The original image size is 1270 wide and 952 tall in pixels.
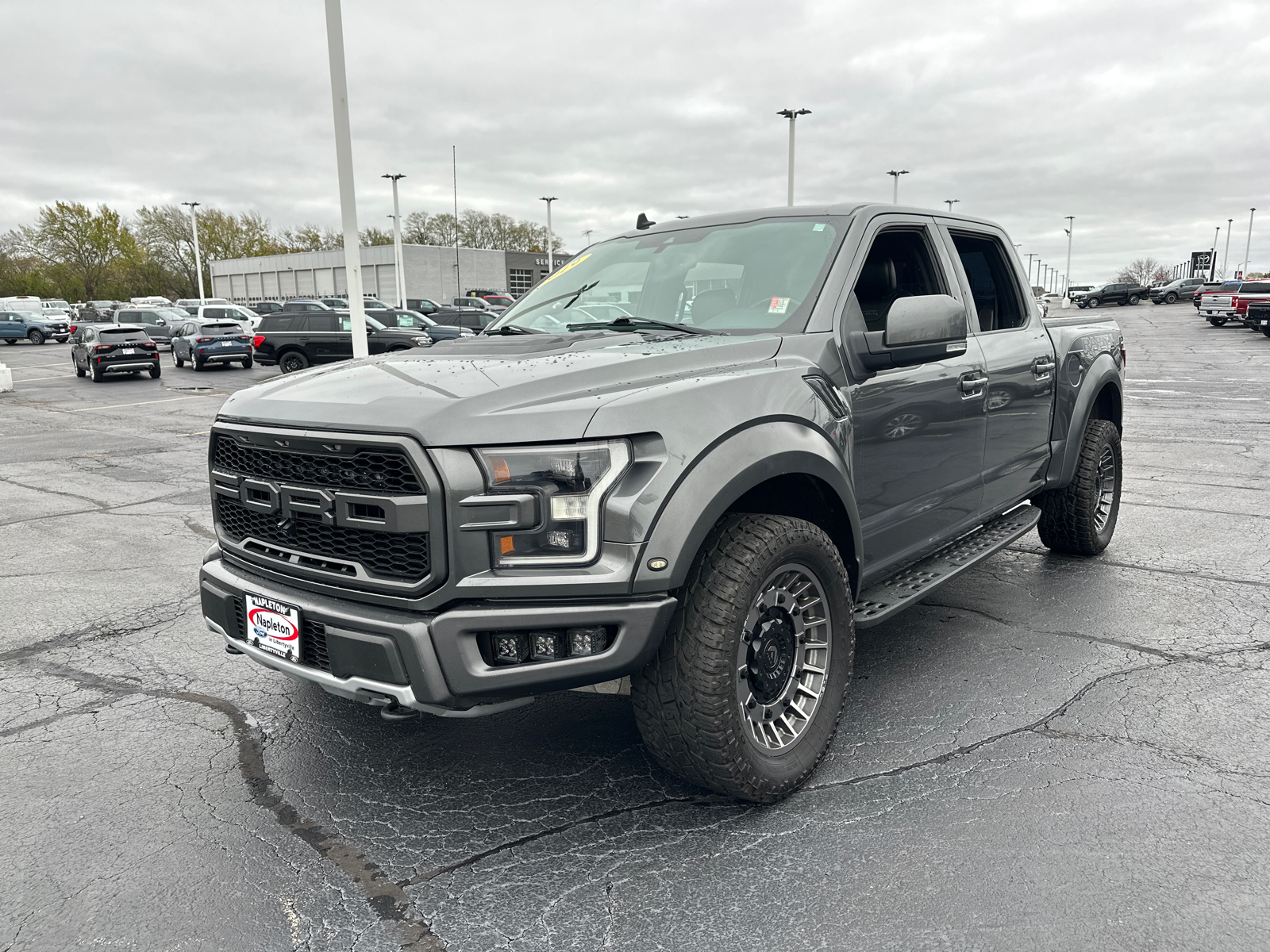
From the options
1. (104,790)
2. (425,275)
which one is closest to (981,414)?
(104,790)

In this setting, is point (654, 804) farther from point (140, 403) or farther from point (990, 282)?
point (140, 403)

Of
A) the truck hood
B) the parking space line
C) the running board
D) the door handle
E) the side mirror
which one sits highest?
the side mirror

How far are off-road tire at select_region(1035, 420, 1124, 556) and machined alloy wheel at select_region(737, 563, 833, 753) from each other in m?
3.13

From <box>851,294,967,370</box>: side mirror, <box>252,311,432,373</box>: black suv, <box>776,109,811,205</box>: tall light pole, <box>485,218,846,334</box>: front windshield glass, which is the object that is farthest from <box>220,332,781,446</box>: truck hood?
<box>776,109,811,205</box>: tall light pole

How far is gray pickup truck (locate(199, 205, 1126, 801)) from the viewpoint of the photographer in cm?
250

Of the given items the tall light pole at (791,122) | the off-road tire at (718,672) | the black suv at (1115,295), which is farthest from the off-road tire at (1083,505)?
the black suv at (1115,295)

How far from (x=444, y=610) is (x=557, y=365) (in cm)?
83

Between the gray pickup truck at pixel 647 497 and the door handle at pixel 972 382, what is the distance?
0.01m

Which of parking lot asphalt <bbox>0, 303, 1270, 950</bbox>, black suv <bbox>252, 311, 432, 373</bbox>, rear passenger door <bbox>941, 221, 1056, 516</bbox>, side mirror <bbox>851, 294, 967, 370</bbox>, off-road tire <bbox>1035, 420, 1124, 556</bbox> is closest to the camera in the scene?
parking lot asphalt <bbox>0, 303, 1270, 950</bbox>

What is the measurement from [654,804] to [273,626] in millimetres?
1318

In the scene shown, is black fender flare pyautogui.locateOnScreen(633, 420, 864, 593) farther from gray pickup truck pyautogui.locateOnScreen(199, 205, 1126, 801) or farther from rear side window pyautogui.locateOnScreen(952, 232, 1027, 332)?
rear side window pyautogui.locateOnScreen(952, 232, 1027, 332)

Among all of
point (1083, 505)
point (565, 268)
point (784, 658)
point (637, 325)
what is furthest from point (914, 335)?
point (1083, 505)

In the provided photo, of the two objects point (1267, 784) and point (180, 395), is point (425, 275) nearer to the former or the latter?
point (180, 395)

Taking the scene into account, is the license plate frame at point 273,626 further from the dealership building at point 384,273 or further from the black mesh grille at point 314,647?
the dealership building at point 384,273
